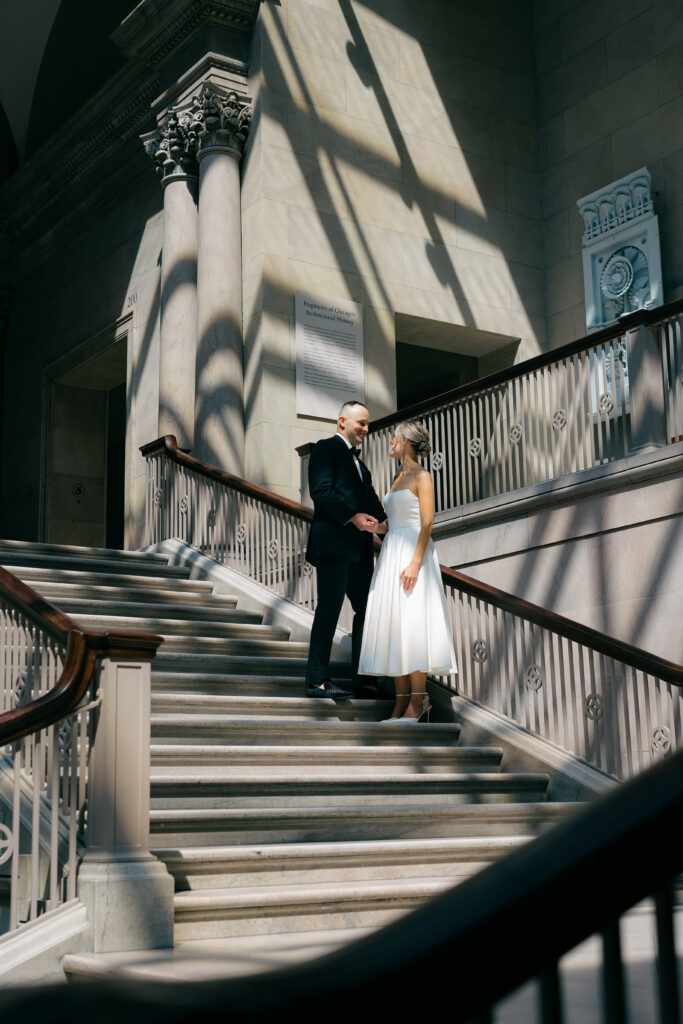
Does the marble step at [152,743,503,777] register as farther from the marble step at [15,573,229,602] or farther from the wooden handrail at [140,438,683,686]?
the marble step at [15,573,229,602]

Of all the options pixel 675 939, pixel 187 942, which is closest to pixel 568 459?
pixel 187 942

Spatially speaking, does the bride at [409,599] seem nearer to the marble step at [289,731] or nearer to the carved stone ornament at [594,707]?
the marble step at [289,731]

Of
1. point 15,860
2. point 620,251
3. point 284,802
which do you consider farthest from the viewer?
point 620,251

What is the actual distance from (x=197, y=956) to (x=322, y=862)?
1.13m

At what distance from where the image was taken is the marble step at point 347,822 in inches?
242

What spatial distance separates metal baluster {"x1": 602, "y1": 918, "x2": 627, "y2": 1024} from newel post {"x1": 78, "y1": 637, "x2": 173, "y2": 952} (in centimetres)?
441

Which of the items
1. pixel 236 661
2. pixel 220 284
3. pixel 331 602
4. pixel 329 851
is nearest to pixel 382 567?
pixel 331 602

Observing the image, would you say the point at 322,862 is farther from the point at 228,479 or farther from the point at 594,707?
the point at 228,479

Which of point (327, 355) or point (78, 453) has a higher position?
point (327, 355)

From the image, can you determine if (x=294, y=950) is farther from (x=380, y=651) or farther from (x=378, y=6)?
(x=378, y=6)

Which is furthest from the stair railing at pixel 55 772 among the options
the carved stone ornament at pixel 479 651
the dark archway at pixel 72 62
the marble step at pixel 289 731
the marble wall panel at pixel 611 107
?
the dark archway at pixel 72 62

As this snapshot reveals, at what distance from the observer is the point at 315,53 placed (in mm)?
15172

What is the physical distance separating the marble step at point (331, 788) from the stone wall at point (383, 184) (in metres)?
7.26

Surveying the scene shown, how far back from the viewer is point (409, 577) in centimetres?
Result: 770
